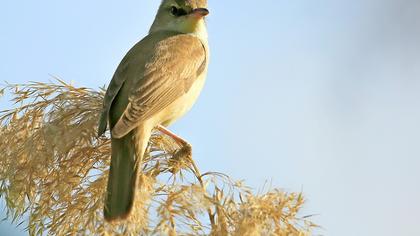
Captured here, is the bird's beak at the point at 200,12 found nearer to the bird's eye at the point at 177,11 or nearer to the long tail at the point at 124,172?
the bird's eye at the point at 177,11

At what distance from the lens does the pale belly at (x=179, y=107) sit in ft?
11.8

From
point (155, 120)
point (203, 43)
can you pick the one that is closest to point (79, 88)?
point (155, 120)

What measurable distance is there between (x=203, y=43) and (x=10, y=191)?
5.94ft

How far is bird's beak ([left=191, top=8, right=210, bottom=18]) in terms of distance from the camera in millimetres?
4168

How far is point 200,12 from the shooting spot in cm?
419

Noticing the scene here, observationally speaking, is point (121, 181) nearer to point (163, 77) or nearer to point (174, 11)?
point (163, 77)

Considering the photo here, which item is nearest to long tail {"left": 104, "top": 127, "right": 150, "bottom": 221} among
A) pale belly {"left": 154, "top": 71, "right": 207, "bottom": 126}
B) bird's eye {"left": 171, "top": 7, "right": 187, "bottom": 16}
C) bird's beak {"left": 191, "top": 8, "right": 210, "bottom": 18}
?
pale belly {"left": 154, "top": 71, "right": 207, "bottom": 126}

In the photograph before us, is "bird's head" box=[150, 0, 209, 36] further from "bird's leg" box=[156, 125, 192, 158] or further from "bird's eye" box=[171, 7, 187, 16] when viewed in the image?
"bird's leg" box=[156, 125, 192, 158]

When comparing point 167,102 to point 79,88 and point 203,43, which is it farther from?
point 203,43

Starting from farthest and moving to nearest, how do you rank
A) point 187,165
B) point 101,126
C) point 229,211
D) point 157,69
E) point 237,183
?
point 157,69 < point 101,126 < point 187,165 < point 237,183 < point 229,211

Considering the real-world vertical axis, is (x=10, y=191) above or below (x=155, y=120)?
below

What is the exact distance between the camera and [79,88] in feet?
10.1

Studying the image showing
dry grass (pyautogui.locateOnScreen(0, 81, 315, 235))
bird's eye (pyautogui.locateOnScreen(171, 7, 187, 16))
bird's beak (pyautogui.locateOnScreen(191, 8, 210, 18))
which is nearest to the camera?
dry grass (pyautogui.locateOnScreen(0, 81, 315, 235))

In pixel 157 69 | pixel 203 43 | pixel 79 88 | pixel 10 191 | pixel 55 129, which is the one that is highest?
pixel 203 43
